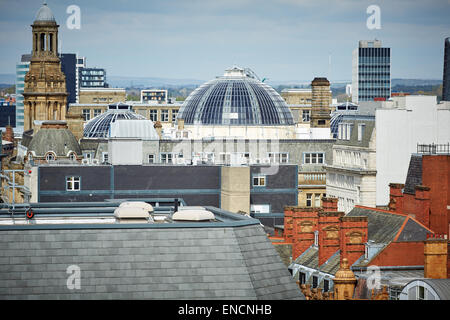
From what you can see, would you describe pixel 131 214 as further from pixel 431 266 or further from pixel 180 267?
pixel 431 266

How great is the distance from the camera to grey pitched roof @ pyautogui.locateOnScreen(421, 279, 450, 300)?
4862 centimetres

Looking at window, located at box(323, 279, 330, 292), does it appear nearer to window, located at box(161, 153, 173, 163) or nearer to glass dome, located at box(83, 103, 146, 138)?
window, located at box(161, 153, 173, 163)

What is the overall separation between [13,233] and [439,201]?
121 ft

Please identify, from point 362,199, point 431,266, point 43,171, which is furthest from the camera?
point 362,199

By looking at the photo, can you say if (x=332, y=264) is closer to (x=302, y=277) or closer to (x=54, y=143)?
(x=302, y=277)

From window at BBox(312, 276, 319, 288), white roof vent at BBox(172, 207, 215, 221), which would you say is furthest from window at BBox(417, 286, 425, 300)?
window at BBox(312, 276, 319, 288)

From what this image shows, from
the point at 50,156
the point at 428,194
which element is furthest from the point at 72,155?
the point at 428,194

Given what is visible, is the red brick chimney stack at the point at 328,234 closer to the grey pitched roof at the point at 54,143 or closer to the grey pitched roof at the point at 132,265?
the grey pitched roof at the point at 132,265

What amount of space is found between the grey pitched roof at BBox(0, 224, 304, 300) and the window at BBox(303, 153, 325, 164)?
72.5 m

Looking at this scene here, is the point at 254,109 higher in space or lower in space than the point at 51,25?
lower

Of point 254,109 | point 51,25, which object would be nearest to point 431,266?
point 254,109

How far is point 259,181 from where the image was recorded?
94562 mm

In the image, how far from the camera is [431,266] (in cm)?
5900

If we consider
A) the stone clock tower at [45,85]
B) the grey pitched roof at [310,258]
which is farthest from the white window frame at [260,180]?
the stone clock tower at [45,85]
